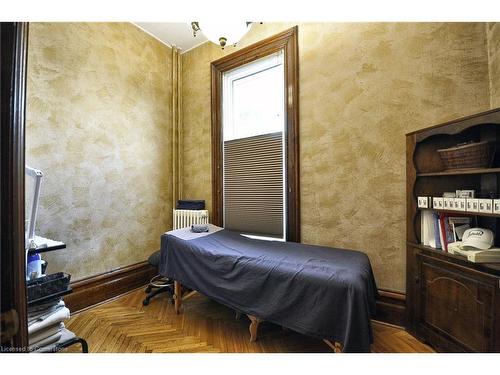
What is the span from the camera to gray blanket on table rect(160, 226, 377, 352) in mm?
1274

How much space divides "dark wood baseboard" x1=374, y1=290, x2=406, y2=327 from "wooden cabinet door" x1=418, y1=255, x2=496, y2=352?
8.6 inches

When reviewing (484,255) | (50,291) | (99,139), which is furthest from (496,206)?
(99,139)

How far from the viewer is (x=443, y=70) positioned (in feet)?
5.92

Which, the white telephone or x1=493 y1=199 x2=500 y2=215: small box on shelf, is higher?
x1=493 y1=199 x2=500 y2=215: small box on shelf

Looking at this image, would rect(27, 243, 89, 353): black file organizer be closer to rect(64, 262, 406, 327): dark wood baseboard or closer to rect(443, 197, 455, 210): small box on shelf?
rect(64, 262, 406, 327): dark wood baseboard

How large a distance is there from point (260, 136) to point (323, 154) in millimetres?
826

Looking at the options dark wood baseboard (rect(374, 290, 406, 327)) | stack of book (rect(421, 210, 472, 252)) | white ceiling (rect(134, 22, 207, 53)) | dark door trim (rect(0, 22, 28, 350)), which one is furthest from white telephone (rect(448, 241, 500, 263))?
white ceiling (rect(134, 22, 207, 53))

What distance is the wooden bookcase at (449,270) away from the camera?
1.27m

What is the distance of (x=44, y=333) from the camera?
1386mm

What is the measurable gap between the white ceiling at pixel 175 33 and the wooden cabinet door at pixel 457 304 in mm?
3754

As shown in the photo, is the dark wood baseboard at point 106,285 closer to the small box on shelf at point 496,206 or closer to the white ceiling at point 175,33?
the white ceiling at point 175,33

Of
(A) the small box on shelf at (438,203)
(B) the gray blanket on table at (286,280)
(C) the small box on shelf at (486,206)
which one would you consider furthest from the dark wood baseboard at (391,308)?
(C) the small box on shelf at (486,206)
